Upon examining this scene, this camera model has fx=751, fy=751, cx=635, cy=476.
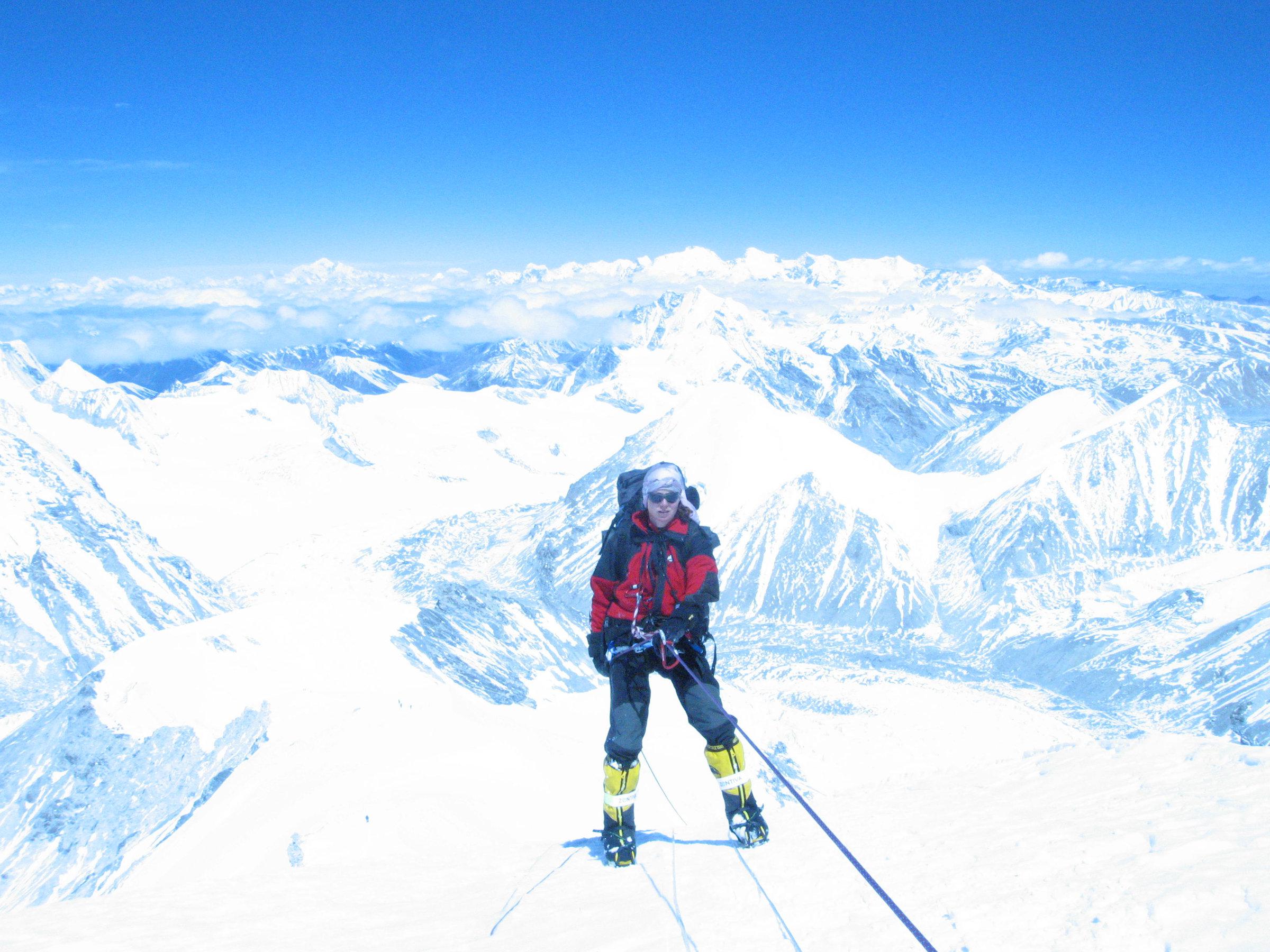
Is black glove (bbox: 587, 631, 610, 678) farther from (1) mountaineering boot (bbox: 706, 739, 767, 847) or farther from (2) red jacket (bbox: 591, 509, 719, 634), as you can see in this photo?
(1) mountaineering boot (bbox: 706, 739, 767, 847)

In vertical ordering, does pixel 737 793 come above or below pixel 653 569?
below

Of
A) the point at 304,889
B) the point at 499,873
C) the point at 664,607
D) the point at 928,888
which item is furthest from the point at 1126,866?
the point at 304,889

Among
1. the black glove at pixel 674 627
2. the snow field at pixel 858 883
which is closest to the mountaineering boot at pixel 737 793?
the snow field at pixel 858 883

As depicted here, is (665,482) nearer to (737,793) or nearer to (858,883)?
(737,793)

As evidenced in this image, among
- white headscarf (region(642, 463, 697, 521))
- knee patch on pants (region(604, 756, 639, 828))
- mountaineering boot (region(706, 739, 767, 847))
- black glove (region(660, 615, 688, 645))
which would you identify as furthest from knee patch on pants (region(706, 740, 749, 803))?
white headscarf (region(642, 463, 697, 521))

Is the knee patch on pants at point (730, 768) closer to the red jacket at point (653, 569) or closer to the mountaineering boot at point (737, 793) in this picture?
the mountaineering boot at point (737, 793)

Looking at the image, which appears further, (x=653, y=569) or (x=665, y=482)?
(x=653, y=569)

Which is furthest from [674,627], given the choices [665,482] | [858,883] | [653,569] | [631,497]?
[858,883]

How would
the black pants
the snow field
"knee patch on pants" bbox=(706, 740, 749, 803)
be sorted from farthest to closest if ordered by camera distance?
"knee patch on pants" bbox=(706, 740, 749, 803)
the black pants
the snow field
